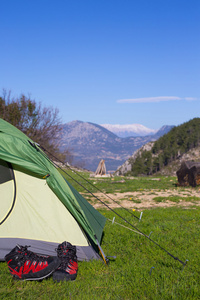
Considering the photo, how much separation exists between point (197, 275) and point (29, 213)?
2906 millimetres

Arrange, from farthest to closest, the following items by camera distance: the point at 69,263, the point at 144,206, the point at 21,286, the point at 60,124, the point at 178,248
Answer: the point at 60,124 → the point at 144,206 → the point at 178,248 → the point at 69,263 → the point at 21,286

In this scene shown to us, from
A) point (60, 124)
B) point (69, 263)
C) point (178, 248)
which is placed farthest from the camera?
point (60, 124)

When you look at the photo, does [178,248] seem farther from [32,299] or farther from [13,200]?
[13,200]

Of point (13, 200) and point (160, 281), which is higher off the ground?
point (13, 200)

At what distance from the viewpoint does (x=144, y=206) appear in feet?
29.2

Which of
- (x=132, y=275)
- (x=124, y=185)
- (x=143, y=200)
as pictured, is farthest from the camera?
(x=124, y=185)

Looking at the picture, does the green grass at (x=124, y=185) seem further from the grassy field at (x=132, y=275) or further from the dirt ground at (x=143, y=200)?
the grassy field at (x=132, y=275)

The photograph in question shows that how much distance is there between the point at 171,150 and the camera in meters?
87.2

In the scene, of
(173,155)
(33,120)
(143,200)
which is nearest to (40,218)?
(143,200)

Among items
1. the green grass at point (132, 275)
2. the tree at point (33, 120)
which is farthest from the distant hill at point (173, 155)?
the green grass at point (132, 275)

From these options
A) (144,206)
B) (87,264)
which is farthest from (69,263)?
(144,206)

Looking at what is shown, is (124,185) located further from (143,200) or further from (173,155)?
(173,155)

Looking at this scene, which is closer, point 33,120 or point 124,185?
point 124,185

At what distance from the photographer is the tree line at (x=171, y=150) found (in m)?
85.1
